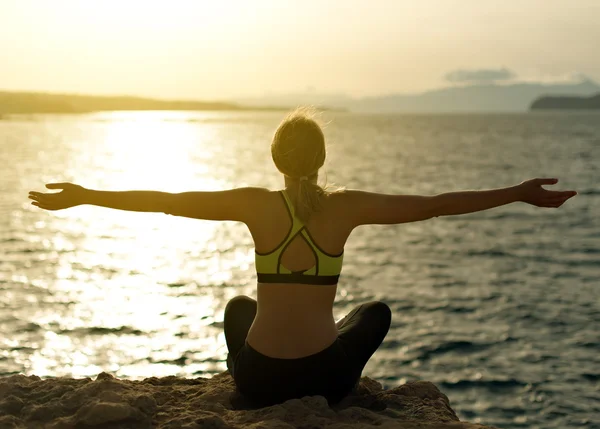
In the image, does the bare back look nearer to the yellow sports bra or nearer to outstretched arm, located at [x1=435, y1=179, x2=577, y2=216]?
the yellow sports bra

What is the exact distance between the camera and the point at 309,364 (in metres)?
4.77

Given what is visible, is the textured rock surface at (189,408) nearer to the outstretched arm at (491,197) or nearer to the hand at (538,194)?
the outstretched arm at (491,197)

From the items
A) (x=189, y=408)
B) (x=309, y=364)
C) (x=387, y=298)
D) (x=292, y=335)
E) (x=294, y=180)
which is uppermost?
(x=294, y=180)

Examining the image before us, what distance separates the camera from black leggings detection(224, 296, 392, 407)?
189 inches

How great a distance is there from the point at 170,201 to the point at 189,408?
1.51m

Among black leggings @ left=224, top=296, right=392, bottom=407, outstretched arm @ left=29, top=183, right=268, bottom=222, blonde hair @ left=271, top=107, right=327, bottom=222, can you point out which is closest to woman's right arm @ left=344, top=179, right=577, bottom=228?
blonde hair @ left=271, top=107, right=327, bottom=222

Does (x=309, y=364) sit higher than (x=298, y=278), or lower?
lower

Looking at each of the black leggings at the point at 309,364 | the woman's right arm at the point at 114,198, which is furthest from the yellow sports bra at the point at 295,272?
the woman's right arm at the point at 114,198

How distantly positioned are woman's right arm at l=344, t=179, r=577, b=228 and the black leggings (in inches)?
33.3

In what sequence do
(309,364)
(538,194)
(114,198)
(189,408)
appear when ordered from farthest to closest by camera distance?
1. (189,408)
2. (309,364)
3. (538,194)
4. (114,198)

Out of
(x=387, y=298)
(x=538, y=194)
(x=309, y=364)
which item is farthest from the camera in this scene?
(x=387, y=298)

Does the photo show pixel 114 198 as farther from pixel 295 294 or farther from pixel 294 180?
pixel 295 294

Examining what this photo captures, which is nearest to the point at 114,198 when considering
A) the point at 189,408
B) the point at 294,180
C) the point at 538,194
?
the point at 294,180

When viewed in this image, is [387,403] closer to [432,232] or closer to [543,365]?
[543,365]
